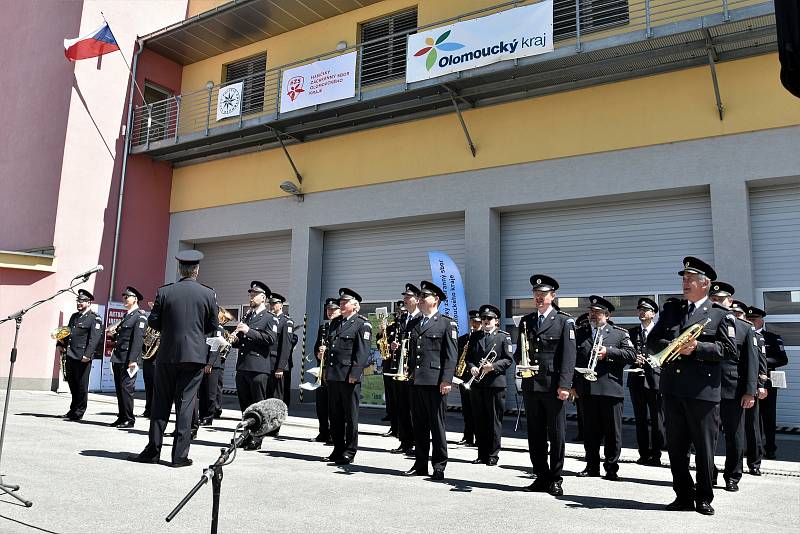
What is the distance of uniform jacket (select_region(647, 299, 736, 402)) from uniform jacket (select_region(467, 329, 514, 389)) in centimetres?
287

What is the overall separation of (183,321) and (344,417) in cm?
226

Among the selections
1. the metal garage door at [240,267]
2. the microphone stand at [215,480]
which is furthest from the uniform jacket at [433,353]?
the metal garage door at [240,267]

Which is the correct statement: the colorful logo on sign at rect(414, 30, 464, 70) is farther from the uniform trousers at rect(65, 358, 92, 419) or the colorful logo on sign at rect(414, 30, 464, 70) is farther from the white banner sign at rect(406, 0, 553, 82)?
the uniform trousers at rect(65, 358, 92, 419)

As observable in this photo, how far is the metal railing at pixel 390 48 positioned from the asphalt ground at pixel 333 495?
25.8ft

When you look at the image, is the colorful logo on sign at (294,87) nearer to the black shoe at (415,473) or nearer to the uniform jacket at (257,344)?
the uniform jacket at (257,344)

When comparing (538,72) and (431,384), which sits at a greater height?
(538,72)

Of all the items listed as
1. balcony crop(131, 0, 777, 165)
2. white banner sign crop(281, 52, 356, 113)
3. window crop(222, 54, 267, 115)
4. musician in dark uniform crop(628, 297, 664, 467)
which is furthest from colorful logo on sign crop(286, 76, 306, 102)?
musician in dark uniform crop(628, 297, 664, 467)

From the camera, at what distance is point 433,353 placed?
22.9 feet

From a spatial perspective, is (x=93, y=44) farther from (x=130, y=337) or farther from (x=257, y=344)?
(x=257, y=344)

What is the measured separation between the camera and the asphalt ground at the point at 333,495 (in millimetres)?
4672

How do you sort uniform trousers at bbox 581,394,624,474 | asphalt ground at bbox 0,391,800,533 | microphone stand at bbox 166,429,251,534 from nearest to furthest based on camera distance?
1. microphone stand at bbox 166,429,251,534
2. asphalt ground at bbox 0,391,800,533
3. uniform trousers at bbox 581,394,624,474

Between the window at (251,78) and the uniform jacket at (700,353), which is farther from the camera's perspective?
the window at (251,78)

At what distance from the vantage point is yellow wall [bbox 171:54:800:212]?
1126 centimetres

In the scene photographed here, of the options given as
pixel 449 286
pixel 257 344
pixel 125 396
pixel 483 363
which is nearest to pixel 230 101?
pixel 449 286
